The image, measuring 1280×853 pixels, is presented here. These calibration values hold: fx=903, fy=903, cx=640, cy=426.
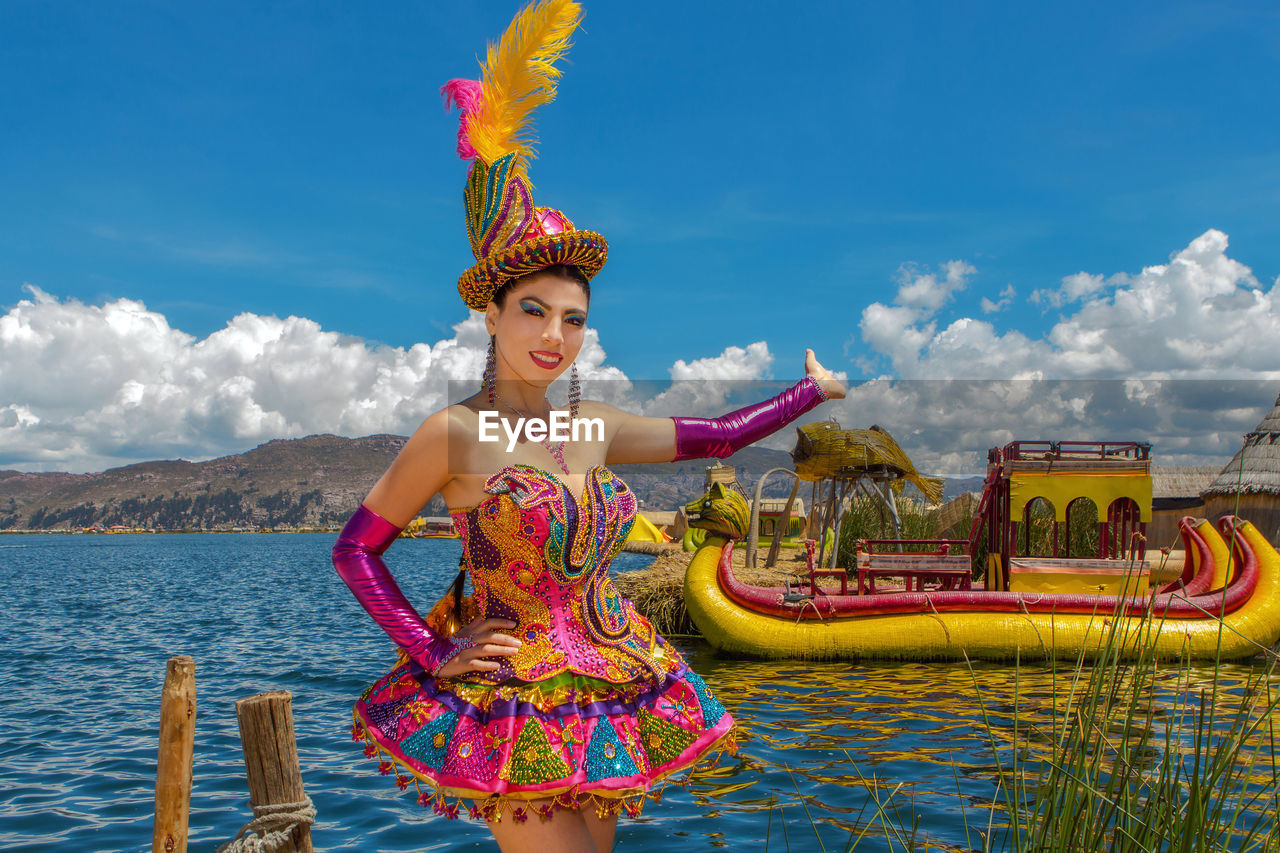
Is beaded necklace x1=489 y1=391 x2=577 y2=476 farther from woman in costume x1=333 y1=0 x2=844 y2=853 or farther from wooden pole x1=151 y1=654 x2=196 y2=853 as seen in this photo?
wooden pole x1=151 y1=654 x2=196 y2=853

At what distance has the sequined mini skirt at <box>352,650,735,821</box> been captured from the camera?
2396mm

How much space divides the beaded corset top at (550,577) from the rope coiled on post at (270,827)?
742mm

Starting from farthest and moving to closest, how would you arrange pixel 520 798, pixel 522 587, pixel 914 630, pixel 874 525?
pixel 874 525 < pixel 914 630 < pixel 522 587 < pixel 520 798

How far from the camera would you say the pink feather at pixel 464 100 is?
3.08m

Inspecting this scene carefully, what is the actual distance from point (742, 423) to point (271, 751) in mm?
1840

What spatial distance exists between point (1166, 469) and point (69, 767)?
35.9 metres

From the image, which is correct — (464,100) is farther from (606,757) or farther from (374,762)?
(374,762)

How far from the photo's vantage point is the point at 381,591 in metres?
2.68

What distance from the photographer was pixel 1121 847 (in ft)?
8.13

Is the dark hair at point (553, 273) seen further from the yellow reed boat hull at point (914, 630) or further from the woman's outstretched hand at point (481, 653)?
the yellow reed boat hull at point (914, 630)

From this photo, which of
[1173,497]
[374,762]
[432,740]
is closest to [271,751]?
[432,740]

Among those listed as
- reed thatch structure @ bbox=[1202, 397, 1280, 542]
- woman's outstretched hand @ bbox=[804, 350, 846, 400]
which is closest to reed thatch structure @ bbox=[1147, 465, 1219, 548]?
reed thatch structure @ bbox=[1202, 397, 1280, 542]

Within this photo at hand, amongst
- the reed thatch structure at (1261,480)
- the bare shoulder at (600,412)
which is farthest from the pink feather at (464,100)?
the reed thatch structure at (1261,480)

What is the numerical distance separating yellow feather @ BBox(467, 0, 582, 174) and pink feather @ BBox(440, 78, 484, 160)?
39mm
